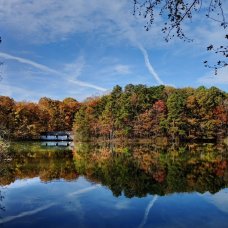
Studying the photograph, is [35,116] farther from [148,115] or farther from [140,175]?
[140,175]

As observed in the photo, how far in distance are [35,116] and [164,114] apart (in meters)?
31.2

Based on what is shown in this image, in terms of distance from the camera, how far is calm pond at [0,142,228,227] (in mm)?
12242

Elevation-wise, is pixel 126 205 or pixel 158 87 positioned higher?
pixel 158 87

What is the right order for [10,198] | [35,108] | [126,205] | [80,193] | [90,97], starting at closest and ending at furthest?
[126,205], [10,198], [80,193], [35,108], [90,97]

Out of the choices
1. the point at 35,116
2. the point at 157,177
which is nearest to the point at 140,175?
the point at 157,177

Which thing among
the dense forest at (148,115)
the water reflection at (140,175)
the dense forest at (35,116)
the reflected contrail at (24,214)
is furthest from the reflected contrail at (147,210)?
the dense forest at (35,116)

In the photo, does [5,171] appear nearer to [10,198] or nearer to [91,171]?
[91,171]

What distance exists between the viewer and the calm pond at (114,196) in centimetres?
1224

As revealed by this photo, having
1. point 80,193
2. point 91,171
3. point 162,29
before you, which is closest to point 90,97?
point 91,171

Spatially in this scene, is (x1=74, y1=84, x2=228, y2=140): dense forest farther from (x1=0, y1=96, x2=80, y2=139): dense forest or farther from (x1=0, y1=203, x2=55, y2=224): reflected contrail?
(x1=0, y1=203, x2=55, y2=224): reflected contrail

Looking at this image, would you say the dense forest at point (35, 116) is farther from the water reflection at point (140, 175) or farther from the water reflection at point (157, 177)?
the water reflection at point (157, 177)

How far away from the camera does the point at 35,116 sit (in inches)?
3275

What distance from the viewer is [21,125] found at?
7588 centimetres

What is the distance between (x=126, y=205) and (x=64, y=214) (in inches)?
103
